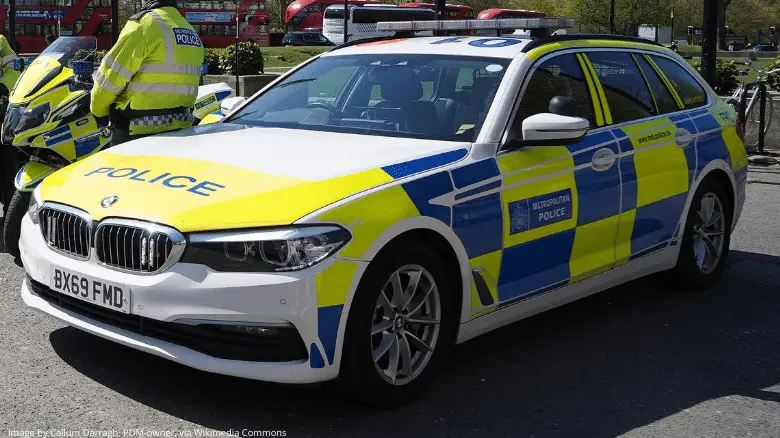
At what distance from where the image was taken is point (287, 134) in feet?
17.4

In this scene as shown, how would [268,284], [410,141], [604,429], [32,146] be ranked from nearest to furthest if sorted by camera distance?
[268,284] < [604,429] < [410,141] < [32,146]

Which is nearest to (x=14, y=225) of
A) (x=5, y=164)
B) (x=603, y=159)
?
(x=5, y=164)

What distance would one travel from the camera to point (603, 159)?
5.50 meters

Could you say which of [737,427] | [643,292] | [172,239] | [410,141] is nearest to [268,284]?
[172,239]

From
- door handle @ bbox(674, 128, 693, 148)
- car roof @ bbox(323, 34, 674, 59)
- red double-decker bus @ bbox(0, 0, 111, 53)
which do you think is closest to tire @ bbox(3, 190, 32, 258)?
car roof @ bbox(323, 34, 674, 59)

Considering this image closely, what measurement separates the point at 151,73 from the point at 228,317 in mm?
2836

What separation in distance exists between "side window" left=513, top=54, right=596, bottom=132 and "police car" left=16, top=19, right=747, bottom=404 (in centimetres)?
1

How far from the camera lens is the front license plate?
165 inches

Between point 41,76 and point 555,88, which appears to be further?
point 41,76

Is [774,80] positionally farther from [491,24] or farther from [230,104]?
[230,104]

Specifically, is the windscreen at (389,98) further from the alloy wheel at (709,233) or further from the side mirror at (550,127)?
the alloy wheel at (709,233)

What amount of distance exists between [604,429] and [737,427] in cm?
59

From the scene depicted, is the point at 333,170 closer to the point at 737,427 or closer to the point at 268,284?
the point at 268,284

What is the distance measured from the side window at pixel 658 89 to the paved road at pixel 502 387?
126cm
